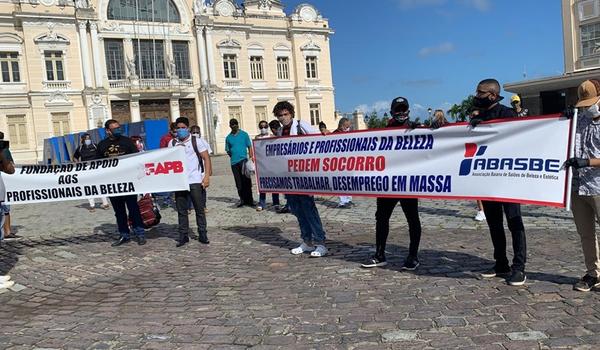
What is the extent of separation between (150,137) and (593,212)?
1408cm

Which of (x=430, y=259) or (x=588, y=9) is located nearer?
(x=430, y=259)

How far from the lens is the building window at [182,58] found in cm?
4338

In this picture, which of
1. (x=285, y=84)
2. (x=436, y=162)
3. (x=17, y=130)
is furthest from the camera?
(x=285, y=84)

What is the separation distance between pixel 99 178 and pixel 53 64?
35.2 meters

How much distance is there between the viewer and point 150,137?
54.0 feet

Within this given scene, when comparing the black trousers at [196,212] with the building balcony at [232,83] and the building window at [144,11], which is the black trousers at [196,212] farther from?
the building balcony at [232,83]

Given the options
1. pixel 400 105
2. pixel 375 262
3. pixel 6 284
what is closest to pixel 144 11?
pixel 6 284

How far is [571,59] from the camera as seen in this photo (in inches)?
1515

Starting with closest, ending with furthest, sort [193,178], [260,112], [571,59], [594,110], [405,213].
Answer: [594,110] < [405,213] < [193,178] < [571,59] < [260,112]

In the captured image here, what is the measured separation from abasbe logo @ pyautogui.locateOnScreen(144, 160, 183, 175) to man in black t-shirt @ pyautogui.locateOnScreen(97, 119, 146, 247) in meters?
0.50

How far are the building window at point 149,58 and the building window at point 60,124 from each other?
6.76 metres

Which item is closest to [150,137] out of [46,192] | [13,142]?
[46,192]

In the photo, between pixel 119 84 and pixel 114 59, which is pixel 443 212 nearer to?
pixel 119 84

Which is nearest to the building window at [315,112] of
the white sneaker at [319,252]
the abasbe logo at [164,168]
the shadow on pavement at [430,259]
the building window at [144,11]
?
the building window at [144,11]
